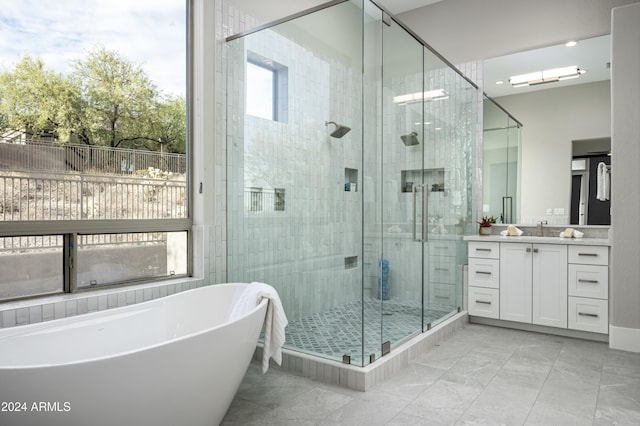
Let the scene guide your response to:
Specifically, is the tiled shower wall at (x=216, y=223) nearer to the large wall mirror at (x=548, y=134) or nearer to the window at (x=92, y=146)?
the window at (x=92, y=146)

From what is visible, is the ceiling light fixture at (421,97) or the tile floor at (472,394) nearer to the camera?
the tile floor at (472,394)

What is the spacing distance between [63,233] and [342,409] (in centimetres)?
189

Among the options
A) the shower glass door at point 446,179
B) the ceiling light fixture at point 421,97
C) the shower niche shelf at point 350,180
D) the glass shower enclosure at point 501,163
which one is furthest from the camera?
the glass shower enclosure at point 501,163

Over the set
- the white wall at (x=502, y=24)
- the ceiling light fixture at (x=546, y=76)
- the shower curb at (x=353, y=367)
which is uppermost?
the white wall at (x=502, y=24)

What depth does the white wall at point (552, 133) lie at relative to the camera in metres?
3.76

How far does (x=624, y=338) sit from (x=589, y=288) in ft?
1.40

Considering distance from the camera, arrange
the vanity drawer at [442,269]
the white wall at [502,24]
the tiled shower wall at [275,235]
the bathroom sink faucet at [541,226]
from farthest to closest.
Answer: the bathroom sink faucet at [541,226] → the white wall at [502,24] → the vanity drawer at [442,269] → the tiled shower wall at [275,235]

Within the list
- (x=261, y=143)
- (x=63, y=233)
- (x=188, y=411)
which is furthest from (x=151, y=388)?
(x=261, y=143)

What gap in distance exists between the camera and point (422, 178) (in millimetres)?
3412

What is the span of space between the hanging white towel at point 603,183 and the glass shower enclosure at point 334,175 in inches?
61.2

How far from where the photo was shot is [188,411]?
1782mm

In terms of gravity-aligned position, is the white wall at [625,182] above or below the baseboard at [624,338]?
above

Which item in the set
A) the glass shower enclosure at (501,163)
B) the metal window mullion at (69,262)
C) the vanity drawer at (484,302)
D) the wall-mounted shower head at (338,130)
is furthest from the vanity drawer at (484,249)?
the metal window mullion at (69,262)

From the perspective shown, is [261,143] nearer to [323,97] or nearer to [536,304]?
[323,97]
